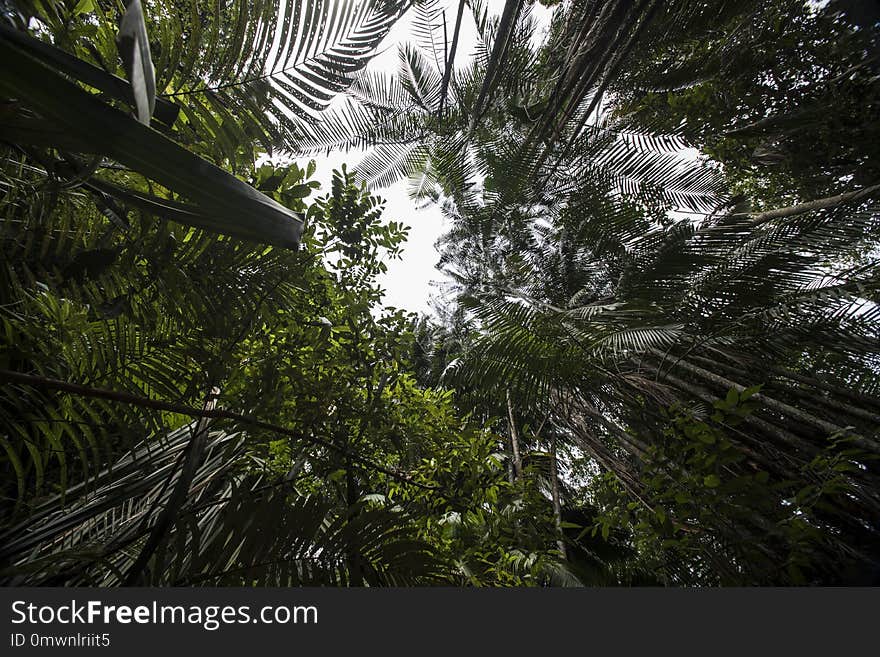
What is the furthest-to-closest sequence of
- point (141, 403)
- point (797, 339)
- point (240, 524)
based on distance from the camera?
point (797, 339), point (240, 524), point (141, 403)

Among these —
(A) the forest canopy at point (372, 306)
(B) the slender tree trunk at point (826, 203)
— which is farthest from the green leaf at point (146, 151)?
(B) the slender tree trunk at point (826, 203)

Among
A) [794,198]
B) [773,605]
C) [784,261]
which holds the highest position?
[794,198]

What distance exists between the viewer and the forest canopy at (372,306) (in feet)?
2.66

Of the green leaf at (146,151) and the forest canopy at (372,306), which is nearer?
the green leaf at (146,151)

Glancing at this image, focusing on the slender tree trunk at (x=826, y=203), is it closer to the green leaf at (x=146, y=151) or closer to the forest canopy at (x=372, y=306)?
the forest canopy at (x=372, y=306)

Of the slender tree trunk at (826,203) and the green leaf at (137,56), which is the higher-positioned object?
the slender tree trunk at (826,203)

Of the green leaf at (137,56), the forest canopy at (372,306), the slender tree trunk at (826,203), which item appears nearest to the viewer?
the green leaf at (137,56)

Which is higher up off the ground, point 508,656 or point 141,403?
point 141,403

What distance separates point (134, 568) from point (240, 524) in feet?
0.88

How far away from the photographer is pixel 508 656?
890mm

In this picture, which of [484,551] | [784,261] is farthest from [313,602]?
[784,261]

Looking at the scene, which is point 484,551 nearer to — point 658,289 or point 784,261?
point 658,289

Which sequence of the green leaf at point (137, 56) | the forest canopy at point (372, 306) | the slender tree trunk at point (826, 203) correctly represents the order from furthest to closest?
the slender tree trunk at point (826, 203) → the forest canopy at point (372, 306) → the green leaf at point (137, 56)

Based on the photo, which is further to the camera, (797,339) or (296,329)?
(797,339)
